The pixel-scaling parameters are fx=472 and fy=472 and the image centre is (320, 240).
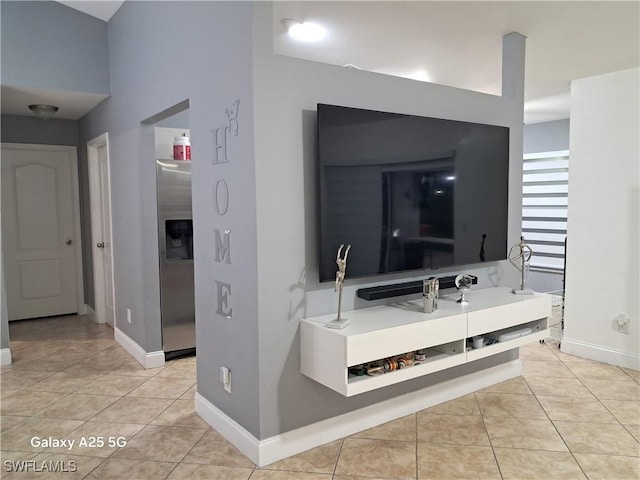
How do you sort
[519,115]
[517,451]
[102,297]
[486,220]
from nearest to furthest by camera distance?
[517,451] → [486,220] → [519,115] → [102,297]

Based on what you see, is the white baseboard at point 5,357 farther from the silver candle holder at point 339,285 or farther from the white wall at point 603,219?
the white wall at point 603,219

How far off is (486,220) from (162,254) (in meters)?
2.47

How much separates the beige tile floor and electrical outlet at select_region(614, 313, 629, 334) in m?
0.31

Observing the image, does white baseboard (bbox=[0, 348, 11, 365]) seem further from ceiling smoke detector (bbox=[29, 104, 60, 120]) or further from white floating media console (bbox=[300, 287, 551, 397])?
white floating media console (bbox=[300, 287, 551, 397])

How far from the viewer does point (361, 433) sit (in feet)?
→ 8.76

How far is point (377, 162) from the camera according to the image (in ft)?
8.51

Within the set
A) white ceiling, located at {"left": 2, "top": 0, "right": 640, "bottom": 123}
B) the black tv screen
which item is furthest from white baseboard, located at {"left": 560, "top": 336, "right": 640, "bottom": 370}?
white ceiling, located at {"left": 2, "top": 0, "right": 640, "bottom": 123}

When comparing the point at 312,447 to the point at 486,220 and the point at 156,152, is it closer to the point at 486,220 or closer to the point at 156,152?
the point at 486,220

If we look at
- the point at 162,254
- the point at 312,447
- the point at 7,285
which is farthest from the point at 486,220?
the point at 7,285

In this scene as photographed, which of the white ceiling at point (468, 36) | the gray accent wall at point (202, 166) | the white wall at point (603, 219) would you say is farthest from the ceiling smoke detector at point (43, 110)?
the white wall at point (603, 219)

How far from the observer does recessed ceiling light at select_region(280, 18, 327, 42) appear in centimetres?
300

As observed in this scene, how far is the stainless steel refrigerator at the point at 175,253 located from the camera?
3770 mm

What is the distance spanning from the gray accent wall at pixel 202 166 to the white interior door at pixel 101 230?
852mm

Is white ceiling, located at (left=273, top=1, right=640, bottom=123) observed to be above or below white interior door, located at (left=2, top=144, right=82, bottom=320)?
above
